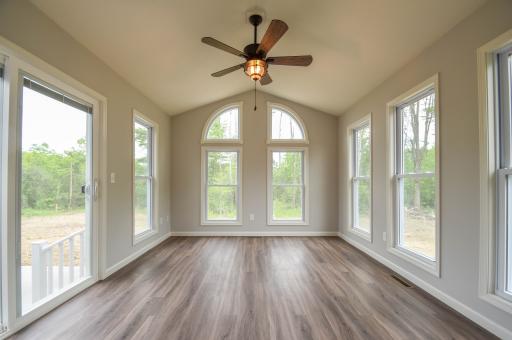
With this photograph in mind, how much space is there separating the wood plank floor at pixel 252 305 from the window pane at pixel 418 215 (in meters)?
0.49

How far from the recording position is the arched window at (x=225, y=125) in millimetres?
5414

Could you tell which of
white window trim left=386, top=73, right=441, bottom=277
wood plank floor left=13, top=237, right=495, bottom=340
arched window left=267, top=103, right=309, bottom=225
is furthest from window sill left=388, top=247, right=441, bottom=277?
arched window left=267, top=103, right=309, bottom=225

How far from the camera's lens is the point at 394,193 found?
135 inches

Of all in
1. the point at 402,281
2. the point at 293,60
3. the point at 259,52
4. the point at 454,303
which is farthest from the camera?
the point at 402,281

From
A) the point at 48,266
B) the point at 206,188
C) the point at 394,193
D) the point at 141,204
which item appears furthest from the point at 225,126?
the point at 48,266

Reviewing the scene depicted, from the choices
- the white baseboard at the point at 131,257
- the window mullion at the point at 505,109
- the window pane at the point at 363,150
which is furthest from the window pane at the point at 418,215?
the white baseboard at the point at 131,257

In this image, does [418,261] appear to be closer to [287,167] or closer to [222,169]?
[287,167]

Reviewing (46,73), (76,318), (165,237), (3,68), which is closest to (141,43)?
(46,73)

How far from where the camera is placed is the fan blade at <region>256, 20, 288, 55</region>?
2.08 meters

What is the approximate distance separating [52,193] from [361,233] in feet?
14.1

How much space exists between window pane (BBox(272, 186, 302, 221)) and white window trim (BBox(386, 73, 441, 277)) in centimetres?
218

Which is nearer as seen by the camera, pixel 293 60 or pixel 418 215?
pixel 293 60

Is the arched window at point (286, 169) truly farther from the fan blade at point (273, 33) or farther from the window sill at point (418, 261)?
the fan blade at point (273, 33)

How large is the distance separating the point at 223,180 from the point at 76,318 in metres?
3.54
